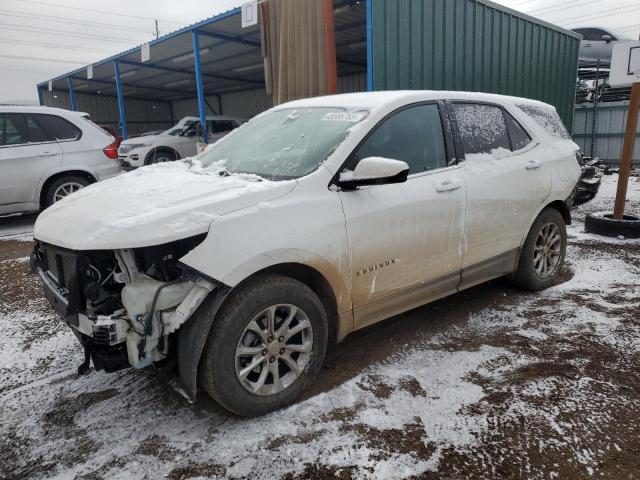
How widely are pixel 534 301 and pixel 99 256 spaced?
347 centimetres

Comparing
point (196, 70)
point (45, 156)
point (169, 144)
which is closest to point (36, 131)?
point (45, 156)

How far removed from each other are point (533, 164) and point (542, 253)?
2.79 feet

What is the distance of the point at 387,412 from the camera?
8.29 feet

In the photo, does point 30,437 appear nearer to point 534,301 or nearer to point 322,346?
point 322,346

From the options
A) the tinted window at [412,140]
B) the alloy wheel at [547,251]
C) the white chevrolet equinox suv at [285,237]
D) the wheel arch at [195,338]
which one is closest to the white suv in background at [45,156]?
the white chevrolet equinox suv at [285,237]

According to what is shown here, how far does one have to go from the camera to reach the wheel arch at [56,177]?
23.5ft

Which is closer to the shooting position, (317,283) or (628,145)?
(317,283)

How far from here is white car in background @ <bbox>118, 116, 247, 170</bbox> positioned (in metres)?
13.1

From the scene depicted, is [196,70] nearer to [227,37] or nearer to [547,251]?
[227,37]

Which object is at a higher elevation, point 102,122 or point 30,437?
point 102,122

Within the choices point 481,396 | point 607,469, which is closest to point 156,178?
point 481,396

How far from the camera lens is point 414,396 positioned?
2.68 meters

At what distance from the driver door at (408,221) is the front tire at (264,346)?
37cm

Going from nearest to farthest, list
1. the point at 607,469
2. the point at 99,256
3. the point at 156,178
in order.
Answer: the point at 607,469 → the point at 99,256 → the point at 156,178
